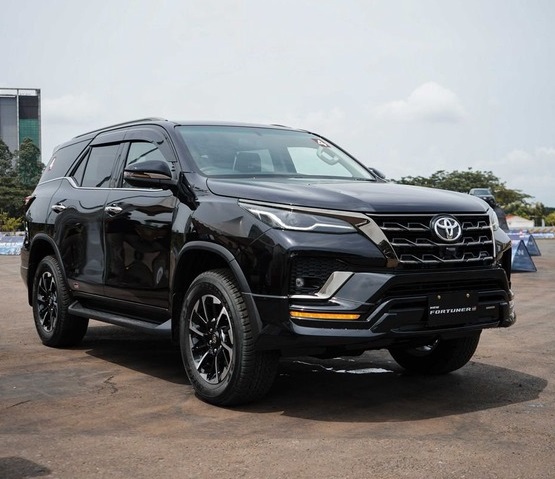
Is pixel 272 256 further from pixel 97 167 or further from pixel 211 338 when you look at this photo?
pixel 97 167

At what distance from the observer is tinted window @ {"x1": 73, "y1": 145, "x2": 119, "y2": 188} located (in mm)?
7306

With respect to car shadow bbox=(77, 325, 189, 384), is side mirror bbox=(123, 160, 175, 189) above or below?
above

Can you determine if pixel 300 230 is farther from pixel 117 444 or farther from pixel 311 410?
pixel 117 444

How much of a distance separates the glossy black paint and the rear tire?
31.8 inches

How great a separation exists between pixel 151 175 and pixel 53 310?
253 centimetres

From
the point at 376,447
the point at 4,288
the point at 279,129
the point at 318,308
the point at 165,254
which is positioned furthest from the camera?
the point at 4,288

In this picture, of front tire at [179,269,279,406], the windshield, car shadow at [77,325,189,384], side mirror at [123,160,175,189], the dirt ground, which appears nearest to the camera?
the dirt ground

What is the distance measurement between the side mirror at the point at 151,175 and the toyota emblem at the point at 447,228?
190 cm

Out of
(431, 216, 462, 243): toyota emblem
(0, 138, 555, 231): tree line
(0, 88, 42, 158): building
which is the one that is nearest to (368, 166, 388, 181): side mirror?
(431, 216, 462, 243): toyota emblem

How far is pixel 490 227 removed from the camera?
5.70m

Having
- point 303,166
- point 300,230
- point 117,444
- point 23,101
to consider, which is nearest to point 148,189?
point 303,166

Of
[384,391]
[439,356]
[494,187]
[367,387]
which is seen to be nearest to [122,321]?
[367,387]

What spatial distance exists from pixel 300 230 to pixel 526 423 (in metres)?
1.76

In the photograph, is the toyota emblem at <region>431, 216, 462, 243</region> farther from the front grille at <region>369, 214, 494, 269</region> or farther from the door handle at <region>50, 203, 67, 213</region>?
the door handle at <region>50, 203, 67, 213</region>
